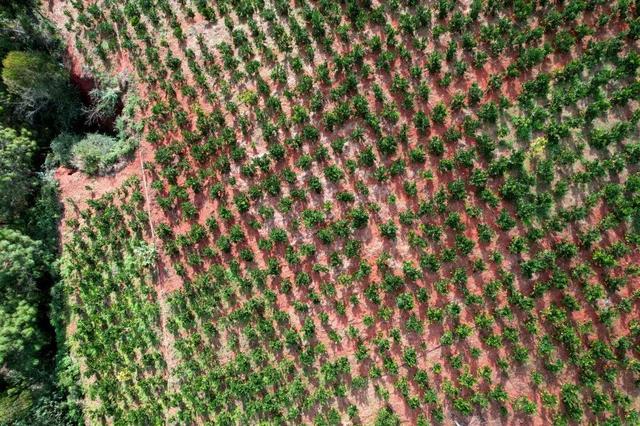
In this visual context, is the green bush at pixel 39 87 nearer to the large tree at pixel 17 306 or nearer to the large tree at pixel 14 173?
the large tree at pixel 14 173

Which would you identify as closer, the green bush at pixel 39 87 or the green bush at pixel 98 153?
the green bush at pixel 39 87

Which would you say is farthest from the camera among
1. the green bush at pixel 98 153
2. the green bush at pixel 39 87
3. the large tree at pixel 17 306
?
the green bush at pixel 98 153

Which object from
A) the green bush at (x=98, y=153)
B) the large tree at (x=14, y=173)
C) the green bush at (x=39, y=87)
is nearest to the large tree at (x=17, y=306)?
the large tree at (x=14, y=173)

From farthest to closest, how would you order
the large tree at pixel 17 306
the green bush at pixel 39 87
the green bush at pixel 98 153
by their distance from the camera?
the green bush at pixel 98 153
the green bush at pixel 39 87
the large tree at pixel 17 306

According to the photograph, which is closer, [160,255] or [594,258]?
[594,258]

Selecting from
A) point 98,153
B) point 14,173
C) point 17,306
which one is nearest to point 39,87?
point 98,153

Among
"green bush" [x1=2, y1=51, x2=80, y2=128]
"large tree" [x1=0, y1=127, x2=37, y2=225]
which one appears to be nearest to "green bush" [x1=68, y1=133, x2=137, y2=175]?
"large tree" [x1=0, y1=127, x2=37, y2=225]

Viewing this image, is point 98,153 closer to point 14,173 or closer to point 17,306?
point 14,173

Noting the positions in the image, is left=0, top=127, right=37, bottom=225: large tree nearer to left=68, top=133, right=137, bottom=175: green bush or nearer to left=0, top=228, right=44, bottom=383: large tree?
Result: left=0, top=228, right=44, bottom=383: large tree

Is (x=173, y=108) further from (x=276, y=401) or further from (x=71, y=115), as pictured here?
(x=276, y=401)

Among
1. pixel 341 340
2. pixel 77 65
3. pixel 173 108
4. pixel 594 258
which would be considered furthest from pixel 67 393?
pixel 594 258

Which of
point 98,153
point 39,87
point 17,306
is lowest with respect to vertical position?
point 17,306
